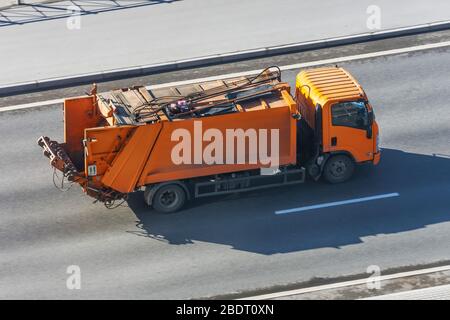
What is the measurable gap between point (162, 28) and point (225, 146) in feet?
31.2

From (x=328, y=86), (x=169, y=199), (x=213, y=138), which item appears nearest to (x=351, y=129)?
(x=328, y=86)

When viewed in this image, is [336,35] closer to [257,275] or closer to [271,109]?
[271,109]

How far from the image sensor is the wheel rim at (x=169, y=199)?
22.8 m

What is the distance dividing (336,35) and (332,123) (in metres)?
7.58

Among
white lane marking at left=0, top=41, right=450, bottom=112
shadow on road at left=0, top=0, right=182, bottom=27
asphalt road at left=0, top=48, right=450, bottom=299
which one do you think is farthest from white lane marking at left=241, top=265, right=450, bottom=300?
shadow on road at left=0, top=0, right=182, bottom=27

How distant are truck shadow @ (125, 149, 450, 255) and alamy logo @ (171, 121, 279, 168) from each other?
3.97 feet

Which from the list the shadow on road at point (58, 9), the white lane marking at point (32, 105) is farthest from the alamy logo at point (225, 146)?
the shadow on road at point (58, 9)

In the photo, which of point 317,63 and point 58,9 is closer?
point 317,63

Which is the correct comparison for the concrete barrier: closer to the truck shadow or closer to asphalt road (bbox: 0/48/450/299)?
A: asphalt road (bbox: 0/48/450/299)

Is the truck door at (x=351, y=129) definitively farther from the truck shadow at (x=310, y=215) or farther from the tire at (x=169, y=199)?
the tire at (x=169, y=199)

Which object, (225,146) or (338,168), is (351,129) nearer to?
(338,168)

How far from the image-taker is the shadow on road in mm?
31719

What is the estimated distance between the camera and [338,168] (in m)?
23.8

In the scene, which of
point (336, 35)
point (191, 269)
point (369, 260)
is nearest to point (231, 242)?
point (191, 269)
